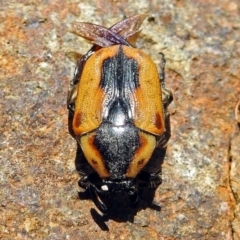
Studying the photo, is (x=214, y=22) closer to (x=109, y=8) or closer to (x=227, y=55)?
(x=227, y=55)

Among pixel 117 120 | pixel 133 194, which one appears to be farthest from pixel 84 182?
pixel 117 120

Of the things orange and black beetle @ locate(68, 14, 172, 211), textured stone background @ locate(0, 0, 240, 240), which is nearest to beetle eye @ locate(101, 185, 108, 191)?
orange and black beetle @ locate(68, 14, 172, 211)

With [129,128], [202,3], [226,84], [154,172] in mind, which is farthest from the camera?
[202,3]

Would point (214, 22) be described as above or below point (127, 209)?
above

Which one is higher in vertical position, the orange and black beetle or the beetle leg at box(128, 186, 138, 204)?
the orange and black beetle

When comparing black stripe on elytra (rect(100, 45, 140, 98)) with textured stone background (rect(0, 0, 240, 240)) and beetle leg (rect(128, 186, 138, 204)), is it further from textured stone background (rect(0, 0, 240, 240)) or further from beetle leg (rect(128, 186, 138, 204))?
beetle leg (rect(128, 186, 138, 204))

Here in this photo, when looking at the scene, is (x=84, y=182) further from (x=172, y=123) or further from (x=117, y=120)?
(x=172, y=123)

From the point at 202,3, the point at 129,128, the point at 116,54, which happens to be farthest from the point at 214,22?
the point at 129,128

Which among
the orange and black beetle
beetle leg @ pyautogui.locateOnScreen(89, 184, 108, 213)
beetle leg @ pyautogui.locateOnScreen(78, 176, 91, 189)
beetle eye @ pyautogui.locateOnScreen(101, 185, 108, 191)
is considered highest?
the orange and black beetle
